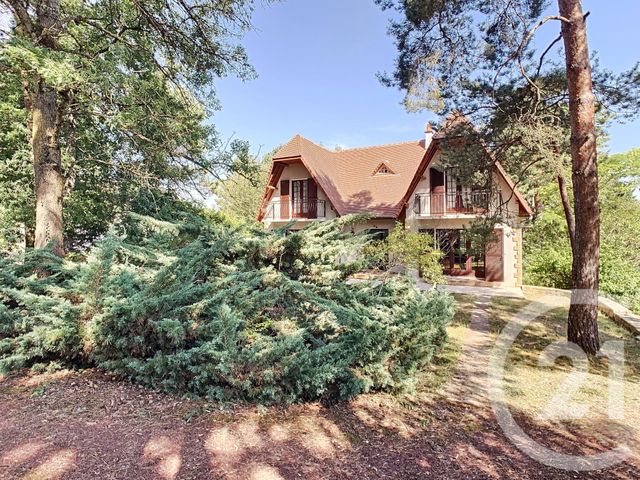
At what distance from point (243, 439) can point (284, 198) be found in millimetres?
16479

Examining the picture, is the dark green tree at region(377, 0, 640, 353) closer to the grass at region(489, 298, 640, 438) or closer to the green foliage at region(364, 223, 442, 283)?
the grass at region(489, 298, 640, 438)

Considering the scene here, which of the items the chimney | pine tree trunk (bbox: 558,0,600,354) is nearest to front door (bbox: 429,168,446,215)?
the chimney

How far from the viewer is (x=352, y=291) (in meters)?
4.95

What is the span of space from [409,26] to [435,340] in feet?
20.8

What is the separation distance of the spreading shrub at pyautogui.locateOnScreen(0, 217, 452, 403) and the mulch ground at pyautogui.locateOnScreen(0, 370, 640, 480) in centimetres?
23

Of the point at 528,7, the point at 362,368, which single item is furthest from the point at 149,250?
the point at 528,7

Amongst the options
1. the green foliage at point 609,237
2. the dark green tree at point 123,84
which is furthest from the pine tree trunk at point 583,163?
the green foliage at point 609,237

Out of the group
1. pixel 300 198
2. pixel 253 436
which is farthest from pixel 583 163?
pixel 300 198

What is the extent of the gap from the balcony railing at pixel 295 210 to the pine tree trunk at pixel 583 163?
12856 millimetres

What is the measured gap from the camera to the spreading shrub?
3281mm

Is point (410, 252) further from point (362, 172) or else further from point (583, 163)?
point (362, 172)

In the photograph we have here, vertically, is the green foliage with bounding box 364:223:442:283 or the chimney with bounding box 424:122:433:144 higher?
the chimney with bounding box 424:122:433:144

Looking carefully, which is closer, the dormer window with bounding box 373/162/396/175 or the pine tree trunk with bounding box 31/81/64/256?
the pine tree trunk with bounding box 31/81/64/256

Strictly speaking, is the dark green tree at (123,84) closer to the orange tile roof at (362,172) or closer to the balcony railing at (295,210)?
the orange tile roof at (362,172)
